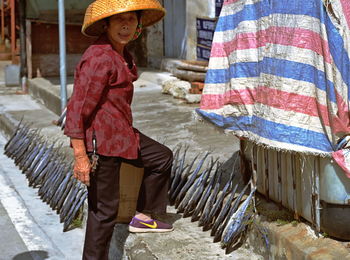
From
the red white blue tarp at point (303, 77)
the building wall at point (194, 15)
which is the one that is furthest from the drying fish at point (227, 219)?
the building wall at point (194, 15)

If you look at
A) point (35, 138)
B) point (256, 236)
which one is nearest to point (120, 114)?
point (256, 236)

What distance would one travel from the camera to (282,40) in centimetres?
332

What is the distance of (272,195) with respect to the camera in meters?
4.02

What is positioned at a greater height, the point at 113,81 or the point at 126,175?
the point at 113,81

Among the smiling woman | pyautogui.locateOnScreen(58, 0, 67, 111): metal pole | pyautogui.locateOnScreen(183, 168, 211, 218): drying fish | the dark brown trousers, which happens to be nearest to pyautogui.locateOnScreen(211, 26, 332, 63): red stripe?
the smiling woman

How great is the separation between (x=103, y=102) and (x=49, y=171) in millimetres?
2558

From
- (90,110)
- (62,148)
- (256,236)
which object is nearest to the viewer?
(90,110)

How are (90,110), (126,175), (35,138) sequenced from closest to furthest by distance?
(90,110) → (126,175) → (35,138)

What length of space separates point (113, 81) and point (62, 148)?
3275mm

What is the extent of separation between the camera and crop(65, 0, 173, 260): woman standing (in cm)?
351

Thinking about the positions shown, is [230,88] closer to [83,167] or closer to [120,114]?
[120,114]

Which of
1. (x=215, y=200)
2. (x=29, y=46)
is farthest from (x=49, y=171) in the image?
(x=29, y=46)

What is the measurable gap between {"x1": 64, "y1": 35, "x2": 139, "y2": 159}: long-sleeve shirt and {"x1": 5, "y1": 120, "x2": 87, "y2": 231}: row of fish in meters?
1.52

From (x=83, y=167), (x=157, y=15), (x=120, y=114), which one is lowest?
(x=83, y=167)
